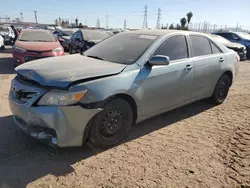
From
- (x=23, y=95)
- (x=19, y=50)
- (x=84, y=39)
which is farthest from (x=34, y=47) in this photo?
(x=23, y=95)

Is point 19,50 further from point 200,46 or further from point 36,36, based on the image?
point 200,46

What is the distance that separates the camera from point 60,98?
275 centimetres

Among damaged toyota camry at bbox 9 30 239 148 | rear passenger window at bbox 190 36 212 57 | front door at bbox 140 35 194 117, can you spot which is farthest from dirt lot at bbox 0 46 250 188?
rear passenger window at bbox 190 36 212 57

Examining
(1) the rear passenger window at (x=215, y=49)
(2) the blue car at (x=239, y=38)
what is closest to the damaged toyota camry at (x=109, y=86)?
(1) the rear passenger window at (x=215, y=49)

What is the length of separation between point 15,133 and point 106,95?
1663mm

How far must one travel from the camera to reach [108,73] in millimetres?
3084

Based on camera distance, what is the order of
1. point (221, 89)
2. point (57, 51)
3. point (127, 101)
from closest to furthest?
point (127, 101), point (221, 89), point (57, 51)

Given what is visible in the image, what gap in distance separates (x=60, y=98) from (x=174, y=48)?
221cm

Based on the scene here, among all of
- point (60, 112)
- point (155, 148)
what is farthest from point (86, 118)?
point (155, 148)

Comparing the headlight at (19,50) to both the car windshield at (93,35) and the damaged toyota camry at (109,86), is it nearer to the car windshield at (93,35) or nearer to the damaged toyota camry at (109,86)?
the car windshield at (93,35)

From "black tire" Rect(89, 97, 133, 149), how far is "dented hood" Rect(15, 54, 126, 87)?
1.41 feet

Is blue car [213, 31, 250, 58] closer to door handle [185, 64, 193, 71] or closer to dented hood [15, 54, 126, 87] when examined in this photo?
door handle [185, 64, 193, 71]

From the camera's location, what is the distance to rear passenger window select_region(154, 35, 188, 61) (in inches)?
151

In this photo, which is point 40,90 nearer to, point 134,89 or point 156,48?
point 134,89
